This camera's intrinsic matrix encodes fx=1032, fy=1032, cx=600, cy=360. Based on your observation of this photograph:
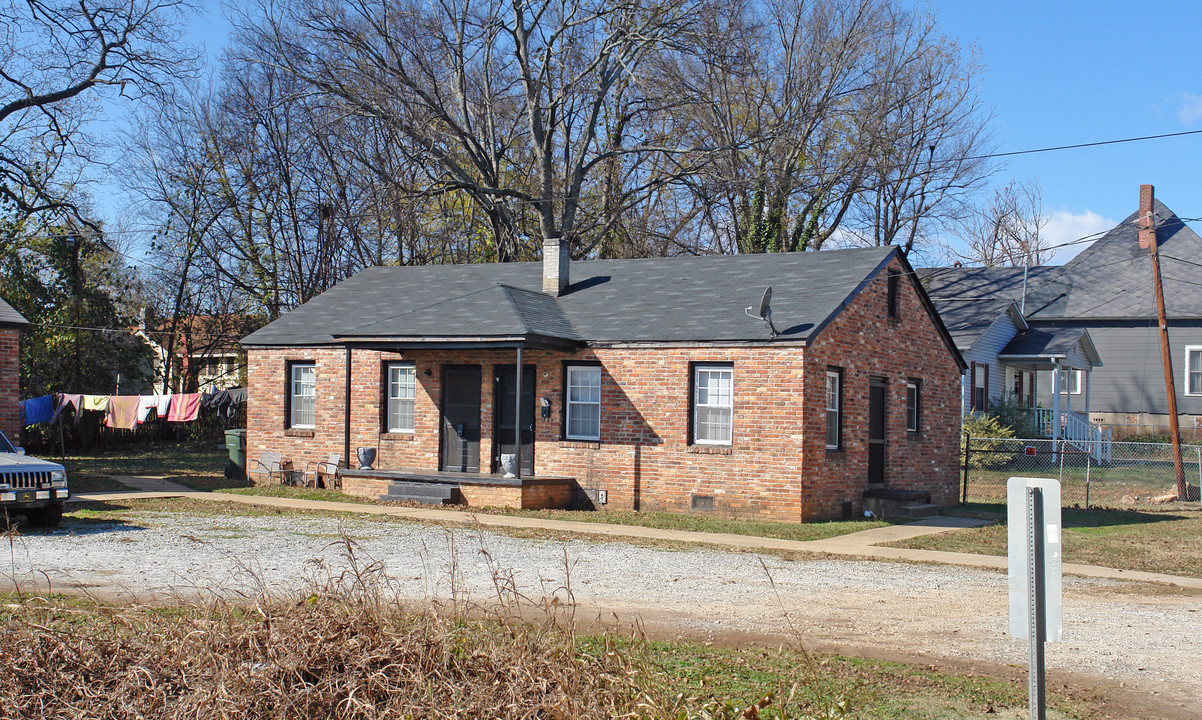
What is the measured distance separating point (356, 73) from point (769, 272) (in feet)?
55.4

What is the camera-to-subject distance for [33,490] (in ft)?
45.5

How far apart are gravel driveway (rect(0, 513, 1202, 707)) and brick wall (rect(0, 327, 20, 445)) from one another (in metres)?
7.58

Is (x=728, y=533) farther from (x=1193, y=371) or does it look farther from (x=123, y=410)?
(x=1193, y=371)

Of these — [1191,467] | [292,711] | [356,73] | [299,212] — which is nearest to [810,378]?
[292,711]

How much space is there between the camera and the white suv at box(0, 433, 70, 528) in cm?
1366

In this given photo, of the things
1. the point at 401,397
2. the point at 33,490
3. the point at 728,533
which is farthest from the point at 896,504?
the point at 33,490

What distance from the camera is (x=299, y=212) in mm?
37906

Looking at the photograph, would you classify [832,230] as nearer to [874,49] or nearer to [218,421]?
[874,49]

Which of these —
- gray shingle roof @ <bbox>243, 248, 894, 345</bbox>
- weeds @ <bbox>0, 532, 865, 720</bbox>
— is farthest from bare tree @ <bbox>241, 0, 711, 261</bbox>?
weeds @ <bbox>0, 532, 865, 720</bbox>

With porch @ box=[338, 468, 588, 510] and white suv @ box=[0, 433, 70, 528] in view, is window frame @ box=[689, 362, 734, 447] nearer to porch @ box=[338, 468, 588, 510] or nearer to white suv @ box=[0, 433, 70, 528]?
porch @ box=[338, 468, 588, 510]

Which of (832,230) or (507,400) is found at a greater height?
(832,230)

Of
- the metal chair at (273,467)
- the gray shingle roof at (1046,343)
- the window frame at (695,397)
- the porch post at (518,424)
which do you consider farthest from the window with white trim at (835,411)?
the gray shingle roof at (1046,343)

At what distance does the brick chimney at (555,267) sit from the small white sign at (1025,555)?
17992mm

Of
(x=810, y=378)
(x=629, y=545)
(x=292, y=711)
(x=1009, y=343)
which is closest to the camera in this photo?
(x=292, y=711)
